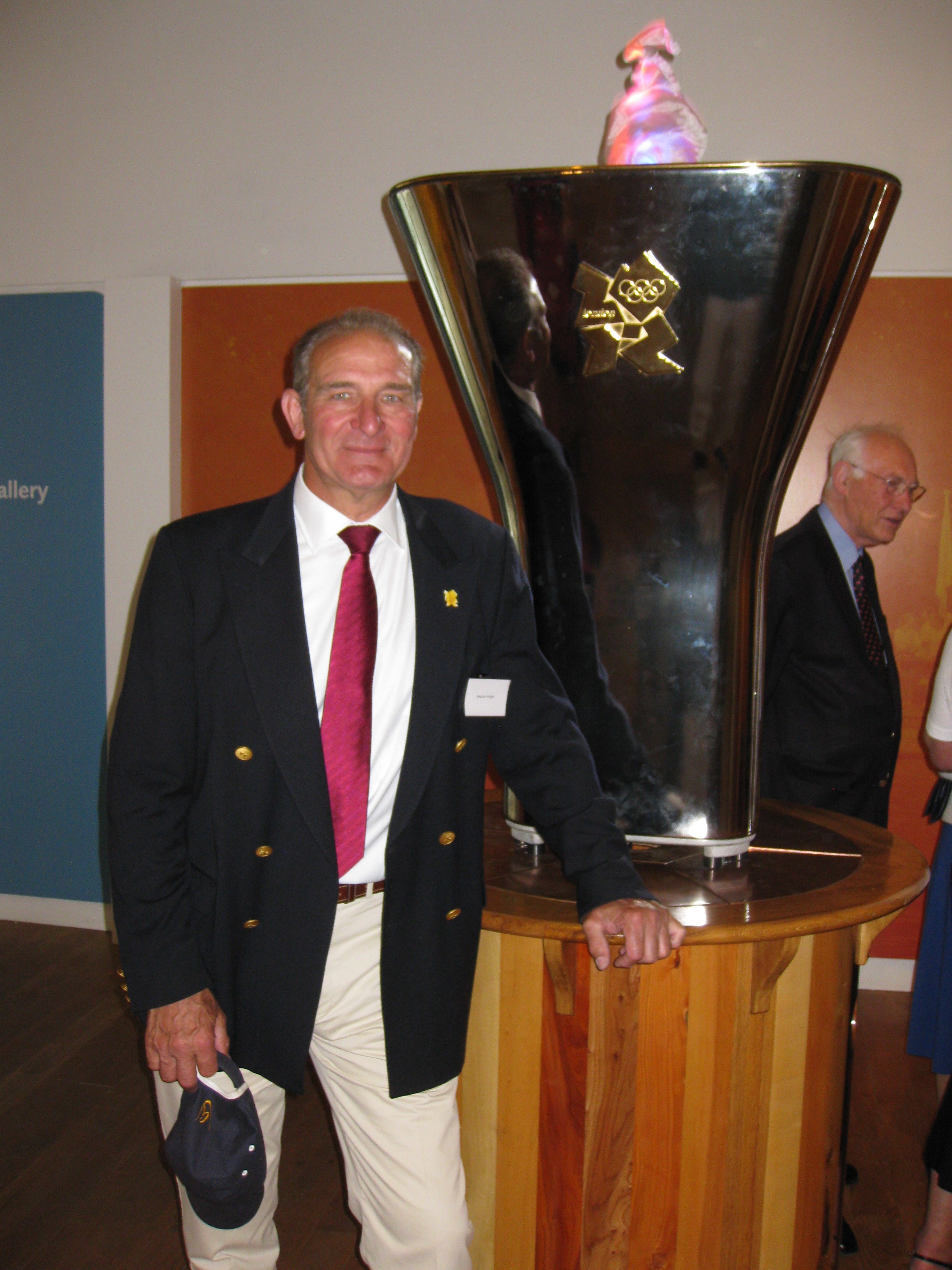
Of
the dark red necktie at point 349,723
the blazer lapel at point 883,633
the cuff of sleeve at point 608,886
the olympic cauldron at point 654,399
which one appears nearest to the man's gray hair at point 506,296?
the olympic cauldron at point 654,399

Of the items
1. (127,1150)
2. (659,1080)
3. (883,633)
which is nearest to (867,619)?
(883,633)

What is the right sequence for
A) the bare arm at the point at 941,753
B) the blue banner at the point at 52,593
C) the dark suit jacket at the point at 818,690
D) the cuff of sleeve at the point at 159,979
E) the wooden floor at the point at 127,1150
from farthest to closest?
the blue banner at the point at 52,593 → the dark suit jacket at the point at 818,690 → the bare arm at the point at 941,753 → the wooden floor at the point at 127,1150 → the cuff of sleeve at the point at 159,979

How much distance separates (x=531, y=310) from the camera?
4.69ft

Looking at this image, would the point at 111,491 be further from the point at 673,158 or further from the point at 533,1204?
the point at 533,1204

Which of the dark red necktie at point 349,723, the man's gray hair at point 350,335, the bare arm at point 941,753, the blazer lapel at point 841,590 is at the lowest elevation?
the bare arm at point 941,753

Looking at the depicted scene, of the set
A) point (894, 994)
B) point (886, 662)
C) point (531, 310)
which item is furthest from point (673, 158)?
point (894, 994)

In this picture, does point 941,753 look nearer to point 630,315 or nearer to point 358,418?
point 630,315

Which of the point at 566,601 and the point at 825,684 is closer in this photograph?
the point at 566,601

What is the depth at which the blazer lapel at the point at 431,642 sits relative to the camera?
51.2 inches

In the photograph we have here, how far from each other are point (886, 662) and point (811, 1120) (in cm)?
123

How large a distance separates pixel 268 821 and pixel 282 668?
0.19m

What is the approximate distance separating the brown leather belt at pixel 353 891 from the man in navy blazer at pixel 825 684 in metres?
1.31

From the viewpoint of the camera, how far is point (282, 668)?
1272 mm

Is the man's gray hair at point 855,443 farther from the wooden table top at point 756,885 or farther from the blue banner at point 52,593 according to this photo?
the blue banner at point 52,593
